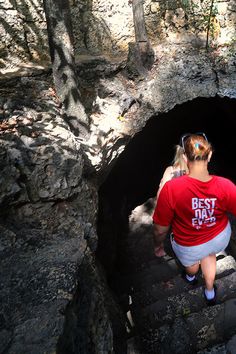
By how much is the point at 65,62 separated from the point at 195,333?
11.6 feet

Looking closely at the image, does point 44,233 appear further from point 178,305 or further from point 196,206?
point 178,305

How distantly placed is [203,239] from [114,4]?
392cm

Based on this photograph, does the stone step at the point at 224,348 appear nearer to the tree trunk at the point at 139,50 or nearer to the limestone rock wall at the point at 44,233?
the limestone rock wall at the point at 44,233

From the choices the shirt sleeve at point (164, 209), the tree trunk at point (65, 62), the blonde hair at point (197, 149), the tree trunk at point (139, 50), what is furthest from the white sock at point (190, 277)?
the tree trunk at point (139, 50)

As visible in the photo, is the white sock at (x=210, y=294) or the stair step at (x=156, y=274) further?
the stair step at (x=156, y=274)

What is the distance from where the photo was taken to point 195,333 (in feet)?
12.3

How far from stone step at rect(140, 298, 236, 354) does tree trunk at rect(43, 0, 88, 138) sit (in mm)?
2604

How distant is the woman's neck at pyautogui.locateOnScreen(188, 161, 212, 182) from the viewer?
9.62 feet

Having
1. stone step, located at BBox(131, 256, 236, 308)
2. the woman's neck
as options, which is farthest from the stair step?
the woman's neck

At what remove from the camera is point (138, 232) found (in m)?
6.84

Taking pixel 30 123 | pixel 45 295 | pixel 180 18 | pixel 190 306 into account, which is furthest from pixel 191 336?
pixel 180 18

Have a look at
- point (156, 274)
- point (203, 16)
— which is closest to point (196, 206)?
point (156, 274)

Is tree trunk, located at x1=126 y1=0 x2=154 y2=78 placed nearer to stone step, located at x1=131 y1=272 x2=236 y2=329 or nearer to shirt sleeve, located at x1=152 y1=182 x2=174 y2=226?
shirt sleeve, located at x1=152 y1=182 x2=174 y2=226

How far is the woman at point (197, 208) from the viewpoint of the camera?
2.96m
